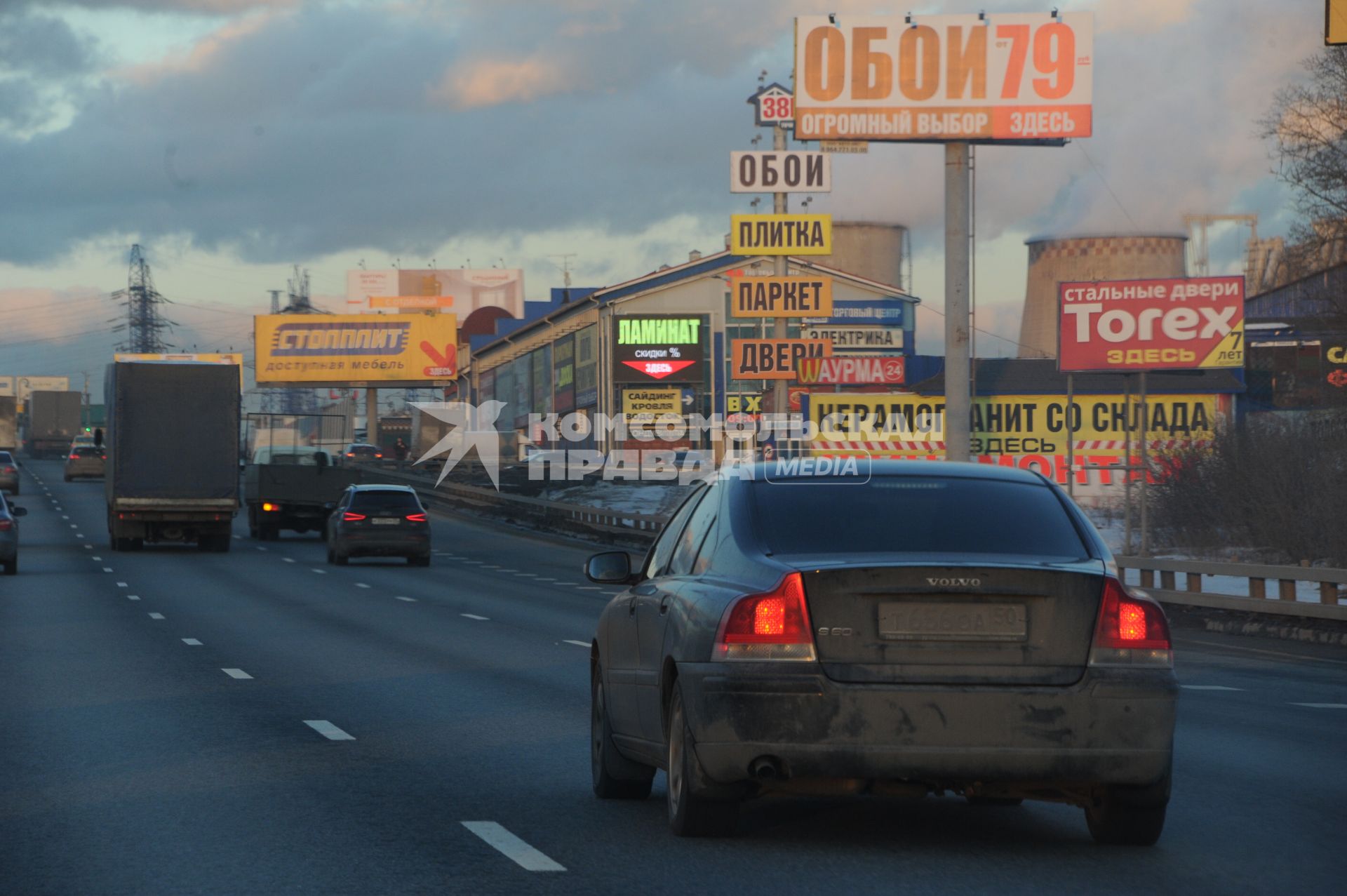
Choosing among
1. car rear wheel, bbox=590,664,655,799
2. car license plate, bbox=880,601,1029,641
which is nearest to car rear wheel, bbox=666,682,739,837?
car license plate, bbox=880,601,1029,641

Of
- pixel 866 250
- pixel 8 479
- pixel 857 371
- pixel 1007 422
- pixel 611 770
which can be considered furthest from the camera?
pixel 866 250

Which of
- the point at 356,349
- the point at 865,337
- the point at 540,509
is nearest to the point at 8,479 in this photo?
the point at 540,509

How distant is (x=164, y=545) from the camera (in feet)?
145

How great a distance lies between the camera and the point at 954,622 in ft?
22.4

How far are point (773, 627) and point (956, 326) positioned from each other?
3573 centimetres

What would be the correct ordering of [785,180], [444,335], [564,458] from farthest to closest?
[444,335] < [564,458] < [785,180]

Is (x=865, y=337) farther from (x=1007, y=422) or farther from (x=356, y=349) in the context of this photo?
(x=1007, y=422)

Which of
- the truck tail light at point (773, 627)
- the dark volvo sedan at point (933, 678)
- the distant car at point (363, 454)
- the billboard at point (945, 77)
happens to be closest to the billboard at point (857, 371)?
the billboard at point (945, 77)

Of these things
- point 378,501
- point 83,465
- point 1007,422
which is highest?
point 1007,422

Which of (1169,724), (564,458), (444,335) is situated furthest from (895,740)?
(444,335)

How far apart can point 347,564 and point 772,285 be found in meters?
20.9

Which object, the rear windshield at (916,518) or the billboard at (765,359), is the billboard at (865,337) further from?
the rear windshield at (916,518)

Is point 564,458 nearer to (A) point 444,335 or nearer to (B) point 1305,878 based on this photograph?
(A) point 444,335

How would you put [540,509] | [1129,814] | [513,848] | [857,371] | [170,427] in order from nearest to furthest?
1. [1129,814]
2. [513,848]
3. [170,427]
4. [540,509]
5. [857,371]
